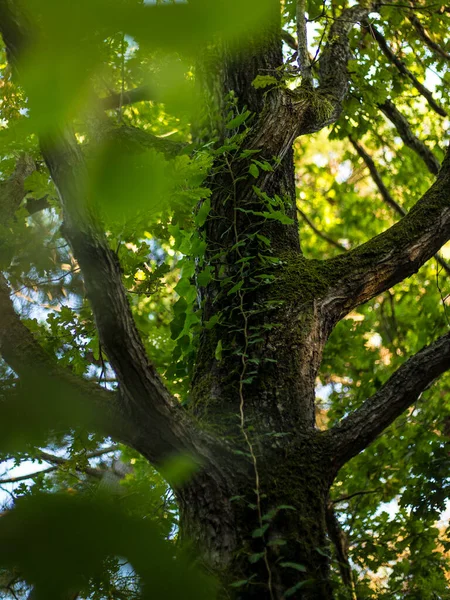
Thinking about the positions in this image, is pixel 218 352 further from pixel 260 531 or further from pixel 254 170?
pixel 254 170

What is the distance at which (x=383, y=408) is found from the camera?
214 cm

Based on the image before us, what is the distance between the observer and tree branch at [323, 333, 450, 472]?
7.02ft

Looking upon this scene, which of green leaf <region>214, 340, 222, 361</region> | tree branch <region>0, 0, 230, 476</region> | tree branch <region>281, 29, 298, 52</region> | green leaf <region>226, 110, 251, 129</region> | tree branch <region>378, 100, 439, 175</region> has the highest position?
tree branch <region>281, 29, 298, 52</region>

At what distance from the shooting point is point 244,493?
1.98 metres

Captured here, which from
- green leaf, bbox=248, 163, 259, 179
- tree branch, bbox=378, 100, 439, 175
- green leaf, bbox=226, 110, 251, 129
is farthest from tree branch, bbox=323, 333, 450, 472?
tree branch, bbox=378, 100, 439, 175

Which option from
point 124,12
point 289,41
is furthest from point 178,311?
point 289,41

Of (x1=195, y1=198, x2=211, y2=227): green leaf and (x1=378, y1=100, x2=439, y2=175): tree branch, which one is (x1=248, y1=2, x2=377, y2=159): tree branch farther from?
(x1=378, y1=100, x2=439, y2=175): tree branch

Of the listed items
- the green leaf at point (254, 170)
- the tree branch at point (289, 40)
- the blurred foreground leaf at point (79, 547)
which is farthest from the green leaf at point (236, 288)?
the tree branch at point (289, 40)

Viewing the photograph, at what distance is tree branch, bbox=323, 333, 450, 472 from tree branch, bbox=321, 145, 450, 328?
0.49 m

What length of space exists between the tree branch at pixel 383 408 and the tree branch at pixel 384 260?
49 cm

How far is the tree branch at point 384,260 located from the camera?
2.61m

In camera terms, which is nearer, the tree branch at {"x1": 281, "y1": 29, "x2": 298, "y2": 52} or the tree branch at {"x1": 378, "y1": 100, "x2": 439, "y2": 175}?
the tree branch at {"x1": 378, "y1": 100, "x2": 439, "y2": 175}

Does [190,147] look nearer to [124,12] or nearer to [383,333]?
[124,12]

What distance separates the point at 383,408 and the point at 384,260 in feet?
2.51
